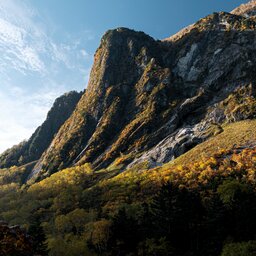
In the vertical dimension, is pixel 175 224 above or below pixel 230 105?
below

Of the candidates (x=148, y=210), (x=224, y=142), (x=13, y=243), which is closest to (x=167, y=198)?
(x=148, y=210)

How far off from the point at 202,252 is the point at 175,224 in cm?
886

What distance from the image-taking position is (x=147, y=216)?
71.7 metres

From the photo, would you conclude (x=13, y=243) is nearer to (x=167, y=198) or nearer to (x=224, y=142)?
(x=167, y=198)

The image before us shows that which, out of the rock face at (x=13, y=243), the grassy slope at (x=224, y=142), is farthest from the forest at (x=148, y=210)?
the grassy slope at (x=224, y=142)

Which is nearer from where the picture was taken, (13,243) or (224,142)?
(13,243)

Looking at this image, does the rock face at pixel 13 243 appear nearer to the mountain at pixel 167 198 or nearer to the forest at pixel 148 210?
the forest at pixel 148 210

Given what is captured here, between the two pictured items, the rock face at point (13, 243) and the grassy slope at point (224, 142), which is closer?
the rock face at point (13, 243)

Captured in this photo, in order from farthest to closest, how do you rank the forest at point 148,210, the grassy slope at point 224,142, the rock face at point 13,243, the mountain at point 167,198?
the grassy slope at point 224,142, the mountain at point 167,198, the forest at point 148,210, the rock face at point 13,243

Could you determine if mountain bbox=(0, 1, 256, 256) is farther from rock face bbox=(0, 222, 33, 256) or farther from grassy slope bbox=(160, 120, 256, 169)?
rock face bbox=(0, 222, 33, 256)

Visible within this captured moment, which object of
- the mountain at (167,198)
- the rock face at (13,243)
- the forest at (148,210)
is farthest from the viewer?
the mountain at (167,198)

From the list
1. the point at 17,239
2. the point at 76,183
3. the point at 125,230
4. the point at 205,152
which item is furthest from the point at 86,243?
the point at 76,183

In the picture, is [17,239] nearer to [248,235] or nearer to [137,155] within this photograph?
[248,235]

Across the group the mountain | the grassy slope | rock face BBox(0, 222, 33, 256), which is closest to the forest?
the mountain
